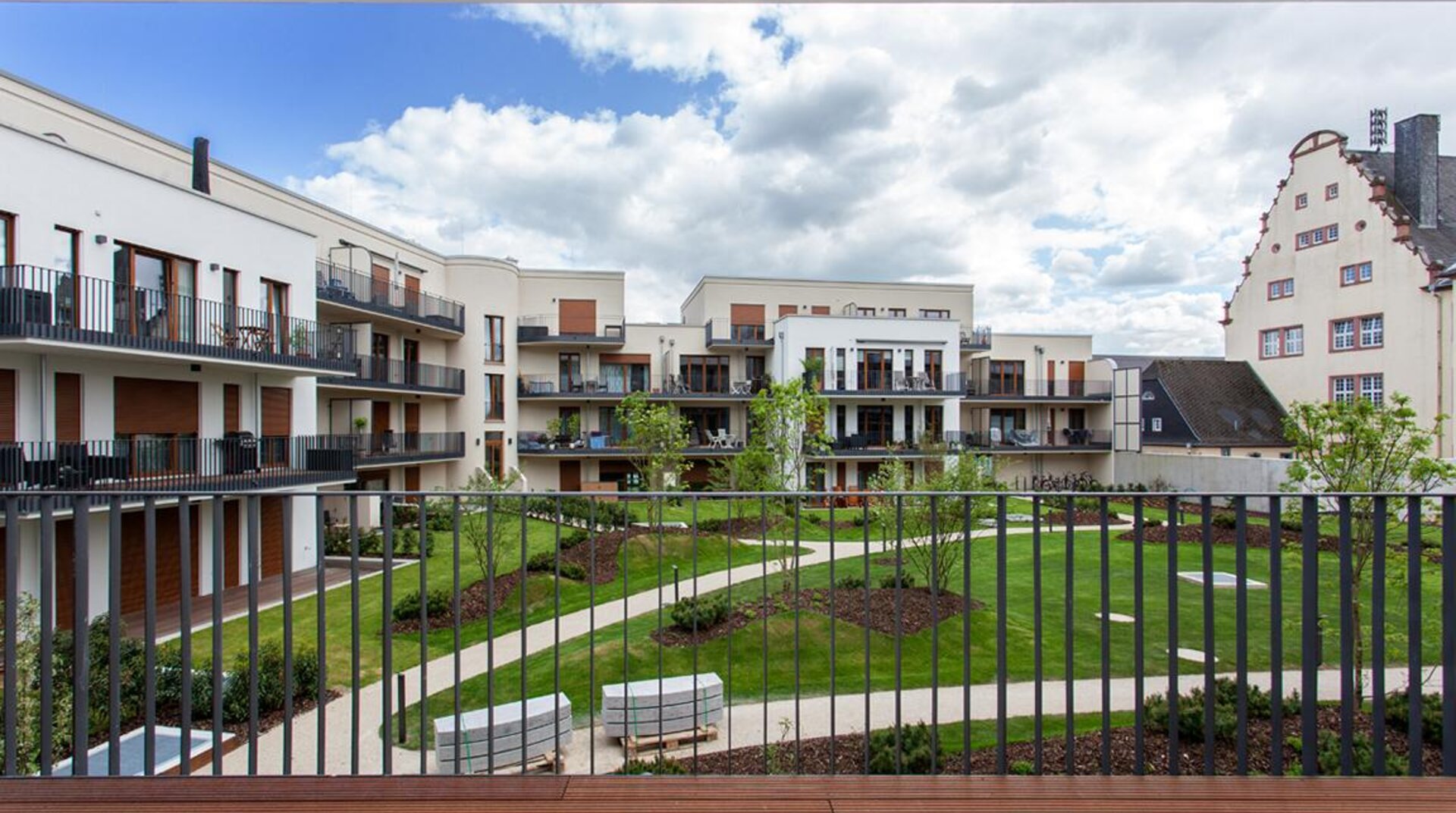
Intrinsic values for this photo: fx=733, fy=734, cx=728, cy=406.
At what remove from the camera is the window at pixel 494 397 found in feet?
82.7

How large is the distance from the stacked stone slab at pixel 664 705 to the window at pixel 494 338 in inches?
837

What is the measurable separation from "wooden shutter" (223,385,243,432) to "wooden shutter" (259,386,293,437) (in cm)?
51

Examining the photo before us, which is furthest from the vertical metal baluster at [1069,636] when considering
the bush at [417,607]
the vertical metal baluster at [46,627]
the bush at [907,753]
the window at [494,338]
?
the window at [494,338]

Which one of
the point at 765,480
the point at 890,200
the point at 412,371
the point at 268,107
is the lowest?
the point at 765,480

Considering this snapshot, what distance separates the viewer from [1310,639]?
2391 mm

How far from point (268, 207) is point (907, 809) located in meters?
20.9

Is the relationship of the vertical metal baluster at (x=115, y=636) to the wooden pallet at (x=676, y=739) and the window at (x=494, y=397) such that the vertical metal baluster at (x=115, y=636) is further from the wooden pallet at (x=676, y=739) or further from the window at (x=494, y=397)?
the window at (x=494, y=397)

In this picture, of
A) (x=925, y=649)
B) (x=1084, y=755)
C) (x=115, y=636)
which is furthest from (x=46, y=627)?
(x=925, y=649)

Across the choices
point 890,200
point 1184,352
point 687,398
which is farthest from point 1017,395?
point 1184,352

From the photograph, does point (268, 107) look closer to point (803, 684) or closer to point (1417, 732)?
point (803, 684)

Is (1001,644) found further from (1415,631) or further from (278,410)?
(278,410)

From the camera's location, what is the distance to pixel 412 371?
2233 cm

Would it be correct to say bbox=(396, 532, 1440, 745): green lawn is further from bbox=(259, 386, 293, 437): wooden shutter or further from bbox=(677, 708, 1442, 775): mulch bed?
bbox=(259, 386, 293, 437): wooden shutter

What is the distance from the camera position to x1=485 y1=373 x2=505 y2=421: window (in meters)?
25.2
